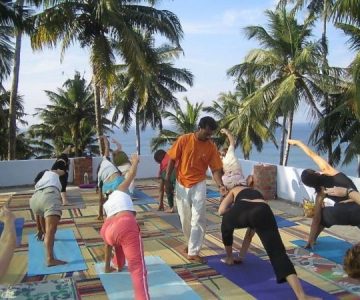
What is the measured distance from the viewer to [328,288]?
4637mm

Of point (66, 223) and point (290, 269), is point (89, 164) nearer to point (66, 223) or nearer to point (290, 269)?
point (66, 223)

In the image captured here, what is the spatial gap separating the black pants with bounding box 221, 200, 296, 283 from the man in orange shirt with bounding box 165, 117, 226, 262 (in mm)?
746

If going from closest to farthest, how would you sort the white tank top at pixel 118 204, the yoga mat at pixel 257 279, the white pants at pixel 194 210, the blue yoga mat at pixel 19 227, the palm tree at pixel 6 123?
1. the white tank top at pixel 118 204
2. the yoga mat at pixel 257 279
3. the white pants at pixel 194 210
4. the blue yoga mat at pixel 19 227
5. the palm tree at pixel 6 123

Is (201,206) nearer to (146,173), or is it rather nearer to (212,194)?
(212,194)

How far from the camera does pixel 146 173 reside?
47.5 feet

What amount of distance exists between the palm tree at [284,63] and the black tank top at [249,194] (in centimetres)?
1378

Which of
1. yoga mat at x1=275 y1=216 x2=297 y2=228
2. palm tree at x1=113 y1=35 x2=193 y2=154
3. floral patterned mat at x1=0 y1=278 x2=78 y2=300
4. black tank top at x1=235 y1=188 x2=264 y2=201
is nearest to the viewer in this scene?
floral patterned mat at x1=0 y1=278 x2=78 y2=300

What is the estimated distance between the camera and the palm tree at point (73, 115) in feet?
88.3

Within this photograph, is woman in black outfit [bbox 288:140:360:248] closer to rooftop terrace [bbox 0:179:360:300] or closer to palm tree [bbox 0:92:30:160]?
rooftop terrace [bbox 0:179:360:300]

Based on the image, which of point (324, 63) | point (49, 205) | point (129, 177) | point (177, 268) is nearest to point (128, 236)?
point (129, 177)

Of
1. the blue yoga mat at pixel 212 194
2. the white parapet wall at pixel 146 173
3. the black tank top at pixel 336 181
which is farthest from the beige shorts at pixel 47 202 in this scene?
the blue yoga mat at pixel 212 194

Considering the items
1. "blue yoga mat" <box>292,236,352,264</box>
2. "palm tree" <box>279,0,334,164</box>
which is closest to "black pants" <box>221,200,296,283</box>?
"blue yoga mat" <box>292,236,352,264</box>

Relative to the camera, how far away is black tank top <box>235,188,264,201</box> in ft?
15.2

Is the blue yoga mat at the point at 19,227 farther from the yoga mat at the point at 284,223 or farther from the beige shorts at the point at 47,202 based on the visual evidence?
the yoga mat at the point at 284,223
